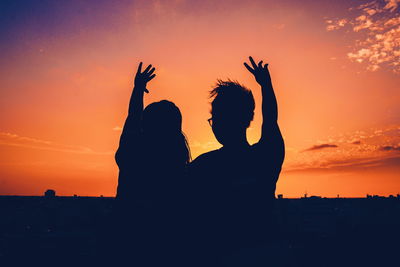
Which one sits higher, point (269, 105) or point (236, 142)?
point (269, 105)

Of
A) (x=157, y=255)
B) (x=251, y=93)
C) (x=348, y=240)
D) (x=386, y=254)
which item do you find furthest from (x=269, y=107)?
(x=348, y=240)

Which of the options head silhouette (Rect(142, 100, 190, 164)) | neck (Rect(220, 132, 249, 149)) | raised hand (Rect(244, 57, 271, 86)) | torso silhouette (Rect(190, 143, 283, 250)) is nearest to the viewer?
torso silhouette (Rect(190, 143, 283, 250))

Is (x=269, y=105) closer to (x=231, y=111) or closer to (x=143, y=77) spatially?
(x=231, y=111)

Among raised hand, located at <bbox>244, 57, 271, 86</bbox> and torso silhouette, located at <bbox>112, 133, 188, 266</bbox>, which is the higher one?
raised hand, located at <bbox>244, 57, 271, 86</bbox>

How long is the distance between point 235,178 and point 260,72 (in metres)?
1.04

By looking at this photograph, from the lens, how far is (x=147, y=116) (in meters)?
3.04

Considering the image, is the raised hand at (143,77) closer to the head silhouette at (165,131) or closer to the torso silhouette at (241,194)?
the head silhouette at (165,131)

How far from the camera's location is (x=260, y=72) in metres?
2.72

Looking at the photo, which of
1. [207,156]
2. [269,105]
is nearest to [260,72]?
[269,105]

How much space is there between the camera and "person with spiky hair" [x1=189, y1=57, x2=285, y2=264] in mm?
2250

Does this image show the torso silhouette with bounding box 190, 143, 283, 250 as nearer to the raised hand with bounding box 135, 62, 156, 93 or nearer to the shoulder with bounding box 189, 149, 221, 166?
the shoulder with bounding box 189, 149, 221, 166

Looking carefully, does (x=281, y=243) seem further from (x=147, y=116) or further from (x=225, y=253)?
(x=147, y=116)

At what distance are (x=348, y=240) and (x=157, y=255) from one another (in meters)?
70.1

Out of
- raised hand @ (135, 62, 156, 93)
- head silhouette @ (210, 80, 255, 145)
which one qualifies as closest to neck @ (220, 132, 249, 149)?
head silhouette @ (210, 80, 255, 145)
